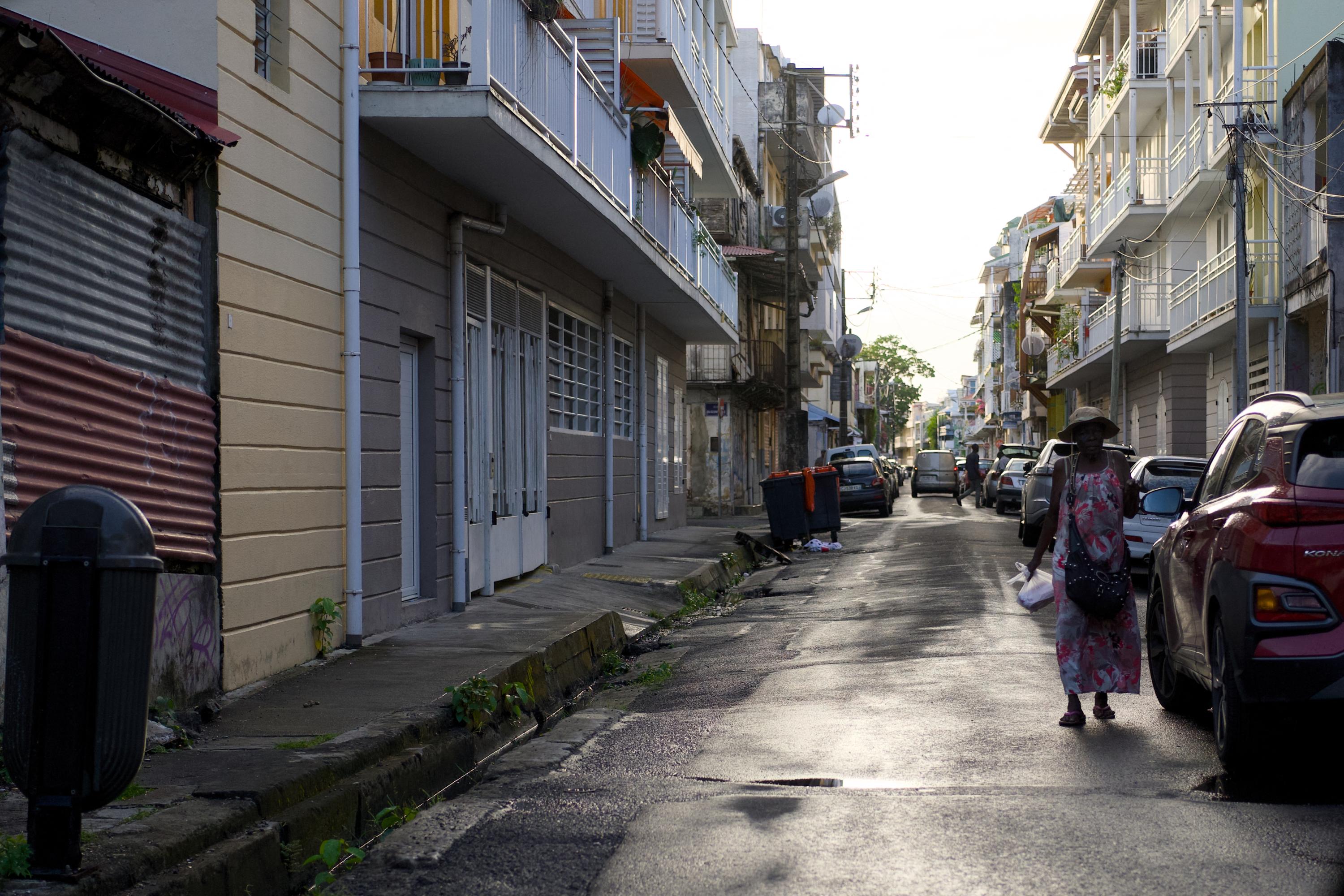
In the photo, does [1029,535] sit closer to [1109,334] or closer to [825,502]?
[825,502]

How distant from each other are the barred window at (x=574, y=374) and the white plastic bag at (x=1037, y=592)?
28.1 feet

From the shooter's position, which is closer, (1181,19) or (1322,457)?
(1322,457)

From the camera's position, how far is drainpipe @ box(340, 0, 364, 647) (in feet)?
31.1

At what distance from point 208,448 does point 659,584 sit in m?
8.11

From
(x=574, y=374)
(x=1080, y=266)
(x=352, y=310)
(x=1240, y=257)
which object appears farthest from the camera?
(x=1080, y=266)

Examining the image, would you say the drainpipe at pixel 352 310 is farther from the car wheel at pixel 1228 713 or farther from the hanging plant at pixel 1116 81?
the hanging plant at pixel 1116 81

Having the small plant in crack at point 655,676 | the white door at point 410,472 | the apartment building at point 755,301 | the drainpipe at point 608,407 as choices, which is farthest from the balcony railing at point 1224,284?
the small plant in crack at point 655,676

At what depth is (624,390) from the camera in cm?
2061

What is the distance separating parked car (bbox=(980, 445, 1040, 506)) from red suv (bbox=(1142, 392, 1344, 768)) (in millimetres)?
29523

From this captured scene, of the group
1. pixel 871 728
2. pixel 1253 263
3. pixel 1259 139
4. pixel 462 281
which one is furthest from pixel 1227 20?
pixel 871 728

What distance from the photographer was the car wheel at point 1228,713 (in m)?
5.75

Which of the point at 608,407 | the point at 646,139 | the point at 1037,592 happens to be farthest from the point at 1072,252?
the point at 1037,592

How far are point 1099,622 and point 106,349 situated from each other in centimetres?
532

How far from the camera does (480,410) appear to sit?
1299 centimetres
